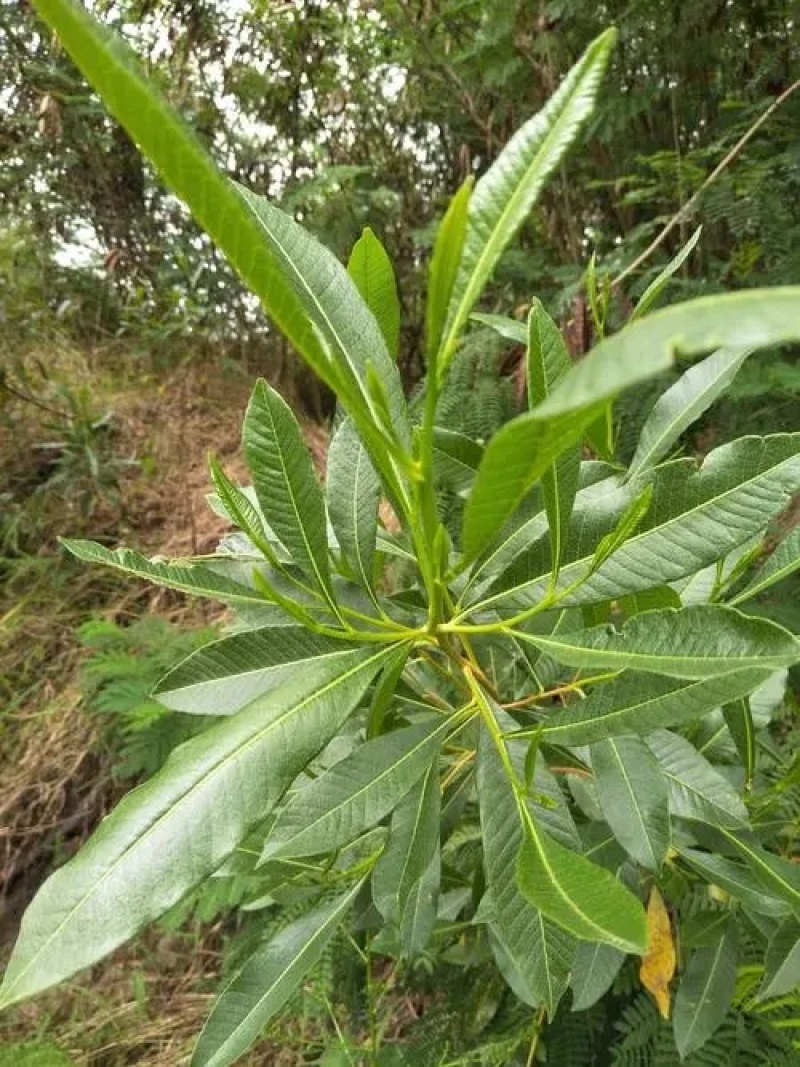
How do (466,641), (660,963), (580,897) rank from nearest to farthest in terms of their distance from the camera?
(580,897), (466,641), (660,963)

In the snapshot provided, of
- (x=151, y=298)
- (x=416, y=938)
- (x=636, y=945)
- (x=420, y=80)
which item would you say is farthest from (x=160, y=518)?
(x=636, y=945)

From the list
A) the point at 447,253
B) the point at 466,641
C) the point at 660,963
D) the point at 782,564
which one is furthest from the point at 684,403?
the point at 660,963

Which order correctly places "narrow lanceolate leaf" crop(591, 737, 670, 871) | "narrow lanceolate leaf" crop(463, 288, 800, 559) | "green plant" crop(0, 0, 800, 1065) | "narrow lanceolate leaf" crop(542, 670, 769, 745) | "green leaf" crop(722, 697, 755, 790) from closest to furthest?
"narrow lanceolate leaf" crop(463, 288, 800, 559)
"green plant" crop(0, 0, 800, 1065)
"narrow lanceolate leaf" crop(542, 670, 769, 745)
"narrow lanceolate leaf" crop(591, 737, 670, 871)
"green leaf" crop(722, 697, 755, 790)

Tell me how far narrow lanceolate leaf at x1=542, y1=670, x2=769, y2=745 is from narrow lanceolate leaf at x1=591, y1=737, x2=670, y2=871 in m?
0.10

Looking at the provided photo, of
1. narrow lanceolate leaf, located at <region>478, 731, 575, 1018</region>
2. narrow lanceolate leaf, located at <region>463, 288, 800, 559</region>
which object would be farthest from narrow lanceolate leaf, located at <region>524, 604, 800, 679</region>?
narrow lanceolate leaf, located at <region>463, 288, 800, 559</region>

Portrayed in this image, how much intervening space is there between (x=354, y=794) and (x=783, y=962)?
0.39 meters

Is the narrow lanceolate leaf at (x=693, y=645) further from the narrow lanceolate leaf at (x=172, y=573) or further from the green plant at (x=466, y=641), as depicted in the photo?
the narrow lanceolate leaf at (x=172, y=573)

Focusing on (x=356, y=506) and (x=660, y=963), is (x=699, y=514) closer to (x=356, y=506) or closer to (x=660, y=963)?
(x=356, y=506)

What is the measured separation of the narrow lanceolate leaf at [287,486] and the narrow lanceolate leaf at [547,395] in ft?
0.44

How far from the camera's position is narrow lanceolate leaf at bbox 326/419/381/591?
1.84ft

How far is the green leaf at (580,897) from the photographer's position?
1.16ft

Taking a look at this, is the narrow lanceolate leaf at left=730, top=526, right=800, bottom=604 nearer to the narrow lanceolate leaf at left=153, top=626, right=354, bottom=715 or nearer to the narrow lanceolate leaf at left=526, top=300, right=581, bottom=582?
the narrow lanceolate leaf at left=526, top=300, right=581, bottom=582

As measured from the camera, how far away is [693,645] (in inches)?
16.7

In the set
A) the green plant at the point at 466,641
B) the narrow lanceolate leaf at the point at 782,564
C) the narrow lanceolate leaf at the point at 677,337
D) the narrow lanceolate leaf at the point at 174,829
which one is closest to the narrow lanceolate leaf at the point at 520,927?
the green plant at the point at 466,641
